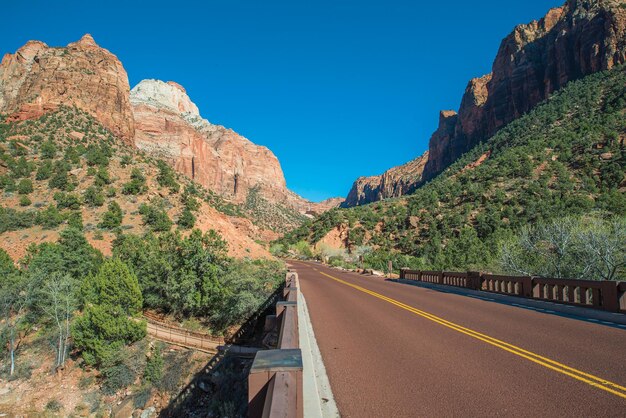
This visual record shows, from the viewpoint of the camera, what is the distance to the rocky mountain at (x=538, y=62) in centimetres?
8294

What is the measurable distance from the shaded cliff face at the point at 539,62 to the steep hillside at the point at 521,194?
1194 centimetres

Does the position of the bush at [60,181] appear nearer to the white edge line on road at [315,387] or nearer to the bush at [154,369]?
the bush at [154,369]

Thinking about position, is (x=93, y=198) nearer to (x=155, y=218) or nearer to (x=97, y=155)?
(x=155, y=218)

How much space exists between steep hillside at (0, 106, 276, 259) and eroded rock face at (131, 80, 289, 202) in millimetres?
78518

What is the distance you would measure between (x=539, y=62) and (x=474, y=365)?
132 metres

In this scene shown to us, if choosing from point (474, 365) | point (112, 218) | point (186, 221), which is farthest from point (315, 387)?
point (112, 218)

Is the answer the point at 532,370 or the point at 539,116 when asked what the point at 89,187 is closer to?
the point at 532,370

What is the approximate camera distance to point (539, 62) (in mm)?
106500

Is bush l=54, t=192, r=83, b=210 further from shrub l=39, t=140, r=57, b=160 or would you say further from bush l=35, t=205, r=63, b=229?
shrub l=39, t=140, r=57, b=160

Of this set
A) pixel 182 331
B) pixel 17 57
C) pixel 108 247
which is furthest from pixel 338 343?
pixel 17 57

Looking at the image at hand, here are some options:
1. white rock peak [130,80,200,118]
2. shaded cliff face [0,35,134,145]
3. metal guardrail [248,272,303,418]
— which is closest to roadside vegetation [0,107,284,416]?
shaded cliff face [0,35,134,145]

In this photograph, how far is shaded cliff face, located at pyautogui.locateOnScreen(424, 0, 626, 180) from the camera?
82.9 m

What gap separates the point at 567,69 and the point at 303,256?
88513mm

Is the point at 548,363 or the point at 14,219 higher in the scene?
the point at 14,219
